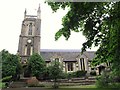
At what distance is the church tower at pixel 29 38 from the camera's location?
4147cm

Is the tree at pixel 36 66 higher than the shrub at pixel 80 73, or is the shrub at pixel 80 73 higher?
the tree at pixel 36 66

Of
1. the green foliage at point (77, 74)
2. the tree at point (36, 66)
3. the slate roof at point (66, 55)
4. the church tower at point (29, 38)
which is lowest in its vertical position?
the green foliage at point (77, 74)

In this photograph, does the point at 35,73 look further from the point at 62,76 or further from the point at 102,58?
the point at 102,58

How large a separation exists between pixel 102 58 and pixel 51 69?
940 inches

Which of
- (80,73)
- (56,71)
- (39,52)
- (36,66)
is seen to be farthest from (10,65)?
(80,73)

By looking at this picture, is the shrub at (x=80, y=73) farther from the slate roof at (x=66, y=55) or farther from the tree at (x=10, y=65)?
the tree at (x=10, y=65)

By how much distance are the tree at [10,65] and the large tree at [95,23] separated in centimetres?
2517

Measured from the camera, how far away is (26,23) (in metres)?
44.6

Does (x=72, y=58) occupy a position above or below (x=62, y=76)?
above

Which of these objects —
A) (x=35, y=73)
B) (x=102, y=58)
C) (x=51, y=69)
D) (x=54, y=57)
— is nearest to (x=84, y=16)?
(x=102, y=58)

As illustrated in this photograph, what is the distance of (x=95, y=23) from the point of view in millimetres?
6922

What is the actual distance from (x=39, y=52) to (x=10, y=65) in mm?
10346

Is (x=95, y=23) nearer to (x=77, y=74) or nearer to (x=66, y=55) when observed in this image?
(x=77, y=74)

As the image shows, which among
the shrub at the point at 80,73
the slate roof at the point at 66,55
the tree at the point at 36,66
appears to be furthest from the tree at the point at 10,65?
the shrub at the point at 80,73
